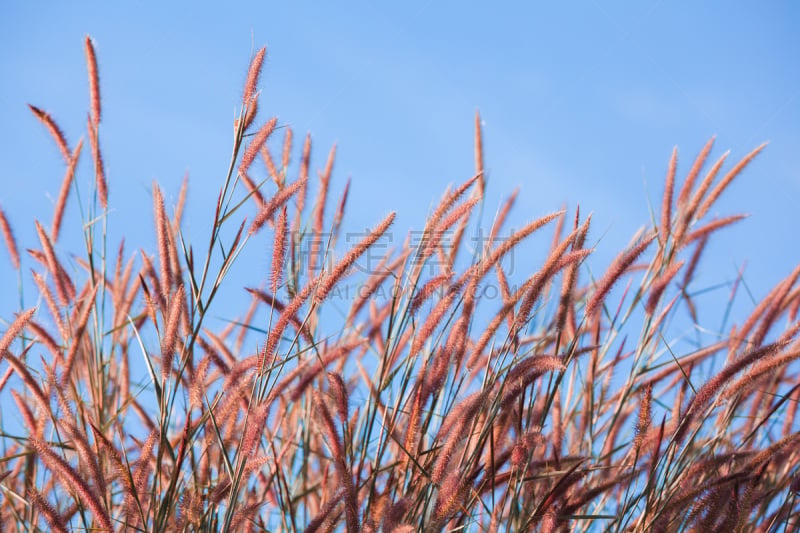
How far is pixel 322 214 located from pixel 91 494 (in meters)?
1.14

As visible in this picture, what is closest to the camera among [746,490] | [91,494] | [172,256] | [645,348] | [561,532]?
[91,494]

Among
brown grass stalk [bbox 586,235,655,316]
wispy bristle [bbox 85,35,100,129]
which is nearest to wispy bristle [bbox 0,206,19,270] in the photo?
wispy bristle [bbox 85,35,100,129]

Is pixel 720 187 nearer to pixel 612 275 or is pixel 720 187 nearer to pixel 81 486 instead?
pixel 612 275

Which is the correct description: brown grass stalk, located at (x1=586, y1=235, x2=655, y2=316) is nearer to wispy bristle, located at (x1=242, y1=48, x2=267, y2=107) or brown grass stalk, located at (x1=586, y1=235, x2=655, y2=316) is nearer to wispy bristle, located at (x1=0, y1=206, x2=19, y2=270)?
wispy bristle, located at (x1=242, y1=48, x2=267, y2=107)

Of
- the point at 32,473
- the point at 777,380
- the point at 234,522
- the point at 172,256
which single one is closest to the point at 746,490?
the point at 777,380

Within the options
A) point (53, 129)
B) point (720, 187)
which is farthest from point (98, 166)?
point (720, 187)

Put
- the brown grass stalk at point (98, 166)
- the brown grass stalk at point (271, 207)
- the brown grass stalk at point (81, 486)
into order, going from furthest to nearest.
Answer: the brown grass stalk at point (98, 166)
the brown grass stalk at point (271, 207)
the brown grass stalk at point (81, 486)

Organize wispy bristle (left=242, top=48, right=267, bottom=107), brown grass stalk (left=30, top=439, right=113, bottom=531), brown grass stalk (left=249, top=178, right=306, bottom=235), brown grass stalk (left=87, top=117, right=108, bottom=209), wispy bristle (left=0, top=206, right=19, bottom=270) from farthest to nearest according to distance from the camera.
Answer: wispy bristle (left=0, top=206, right=19, bottom=270) → brown grass stalk (left=87, top=117, right=108, bottom=209) → wispy bristle (left=242, top=48, right=267, bottom=107) → brown grass stalk (left=249, top=178, right=306, bottom=235) → brown grass stalk (left=30, top=439, right=113, bottom=531)

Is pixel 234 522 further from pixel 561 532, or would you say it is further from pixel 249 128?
pixel 249 128

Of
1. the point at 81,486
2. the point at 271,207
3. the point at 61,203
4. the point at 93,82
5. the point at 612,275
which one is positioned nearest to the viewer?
the point at 81,486

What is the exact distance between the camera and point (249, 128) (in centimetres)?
194

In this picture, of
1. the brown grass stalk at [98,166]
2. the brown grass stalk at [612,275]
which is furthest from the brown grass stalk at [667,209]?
the brown grass stalk at [98,166]

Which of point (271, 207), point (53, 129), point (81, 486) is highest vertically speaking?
point (53, 129)

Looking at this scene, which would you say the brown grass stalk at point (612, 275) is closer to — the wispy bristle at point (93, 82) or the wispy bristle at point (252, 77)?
the wispy bristle at point (252, 77)
